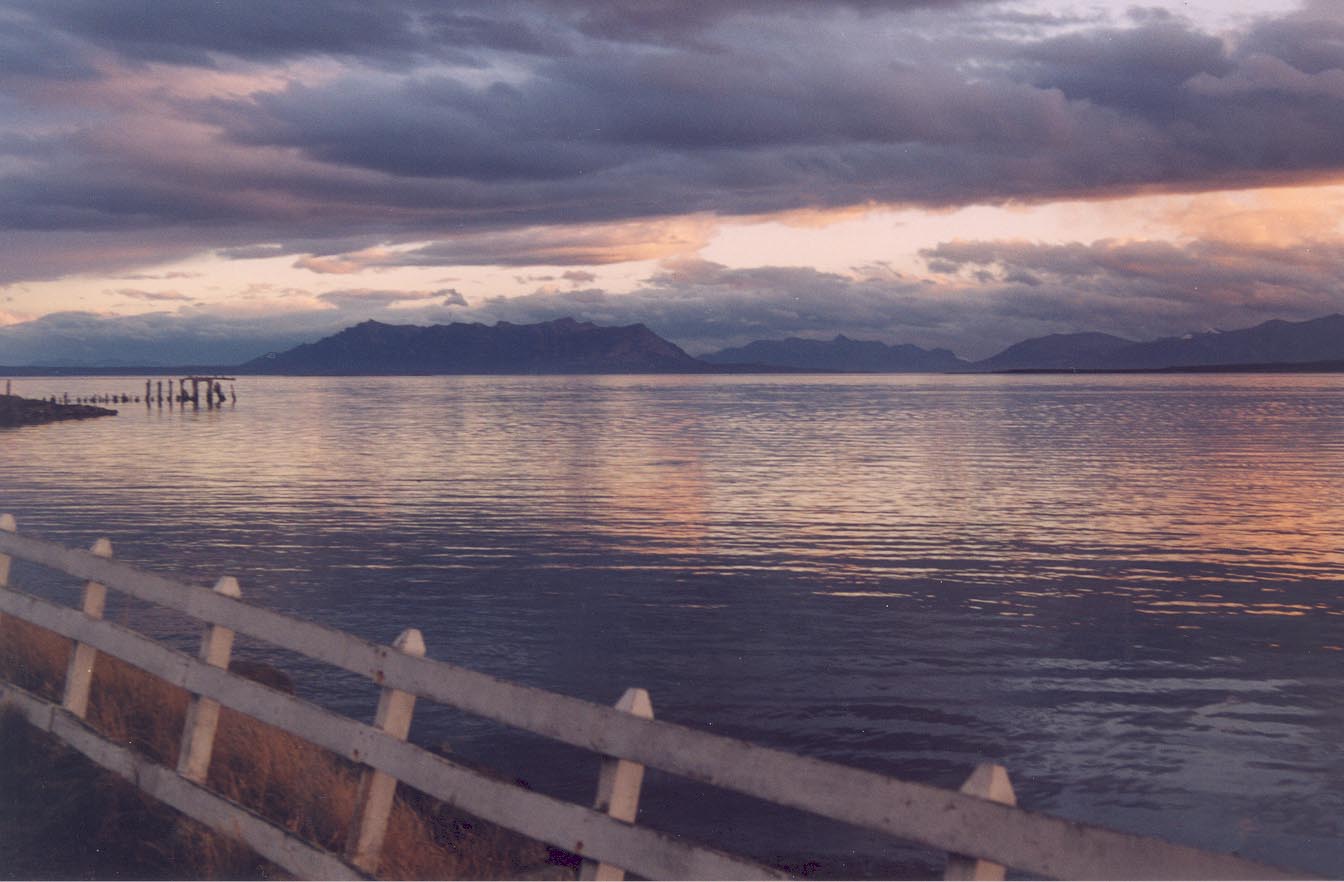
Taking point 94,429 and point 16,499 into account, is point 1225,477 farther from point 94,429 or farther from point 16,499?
point 94,429

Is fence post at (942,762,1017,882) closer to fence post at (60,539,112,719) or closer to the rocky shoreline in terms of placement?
fence post at (60,539,112,719)

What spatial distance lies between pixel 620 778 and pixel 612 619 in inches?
636

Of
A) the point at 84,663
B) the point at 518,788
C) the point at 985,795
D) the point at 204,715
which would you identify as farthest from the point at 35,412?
the point at 985,795

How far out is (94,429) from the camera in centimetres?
8644

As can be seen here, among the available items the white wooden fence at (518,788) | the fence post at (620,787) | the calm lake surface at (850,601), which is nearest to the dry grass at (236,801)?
the white wooden fence at (518,788)

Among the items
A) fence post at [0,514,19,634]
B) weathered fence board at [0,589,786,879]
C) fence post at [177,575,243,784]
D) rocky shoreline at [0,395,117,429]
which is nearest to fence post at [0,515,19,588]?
fence post at [0,514,19,634]

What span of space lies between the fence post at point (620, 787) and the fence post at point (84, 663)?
217 inches

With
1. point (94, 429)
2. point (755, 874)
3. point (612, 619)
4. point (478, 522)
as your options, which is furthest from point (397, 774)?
point (94, 429)

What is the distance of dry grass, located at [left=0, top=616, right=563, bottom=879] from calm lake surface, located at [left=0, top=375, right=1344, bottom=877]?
10.6 ft

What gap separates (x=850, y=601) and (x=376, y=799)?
17.1m

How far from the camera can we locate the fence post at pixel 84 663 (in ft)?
30.5

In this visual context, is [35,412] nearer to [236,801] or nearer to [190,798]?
[236,801]

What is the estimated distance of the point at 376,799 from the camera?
6.68 metres

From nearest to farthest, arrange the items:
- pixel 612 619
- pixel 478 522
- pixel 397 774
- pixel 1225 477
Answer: pixel 397 774 → pixel 612 619 → pixel 478 522 → pixel 1225 477
